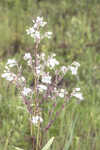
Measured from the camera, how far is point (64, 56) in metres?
3.89

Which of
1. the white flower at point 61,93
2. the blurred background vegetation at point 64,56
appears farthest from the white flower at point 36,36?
the white flower at point 61,93

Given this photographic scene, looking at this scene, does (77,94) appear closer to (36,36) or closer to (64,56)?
(36,36)

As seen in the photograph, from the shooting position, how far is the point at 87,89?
265 cm

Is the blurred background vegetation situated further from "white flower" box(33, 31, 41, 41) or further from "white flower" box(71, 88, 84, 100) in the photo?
"white flower" box(71, 88, 84, 100)

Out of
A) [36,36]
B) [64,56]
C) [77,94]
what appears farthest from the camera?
[64,56]

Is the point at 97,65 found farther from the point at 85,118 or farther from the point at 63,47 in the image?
the point at 85,118

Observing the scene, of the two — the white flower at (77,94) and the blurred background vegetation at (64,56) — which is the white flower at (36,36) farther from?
the white flower at (77,94)

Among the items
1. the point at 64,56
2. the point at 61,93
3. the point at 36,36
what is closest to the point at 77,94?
the point at 61,93

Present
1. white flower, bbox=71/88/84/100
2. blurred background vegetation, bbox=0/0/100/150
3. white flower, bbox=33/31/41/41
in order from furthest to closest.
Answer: blurred background vegetation, bbox=0/0/100/150
white flower, bbox=71/88/84/100
white flower, bbox=33/31/41/41

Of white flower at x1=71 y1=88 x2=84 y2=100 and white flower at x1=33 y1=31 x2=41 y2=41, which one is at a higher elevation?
white flower at x1=33 y1=31 x2=41 y2=41

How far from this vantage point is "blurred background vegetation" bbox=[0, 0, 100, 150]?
2092 millimetres

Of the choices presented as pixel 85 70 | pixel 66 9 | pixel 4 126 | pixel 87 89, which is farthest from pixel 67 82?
pixel 66 9

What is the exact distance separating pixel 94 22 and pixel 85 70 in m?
1.62

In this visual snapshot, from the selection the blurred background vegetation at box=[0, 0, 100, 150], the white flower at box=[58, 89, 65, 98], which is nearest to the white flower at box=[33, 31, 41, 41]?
the blurred background vegetation at box=[0, 0, 100, 150]
